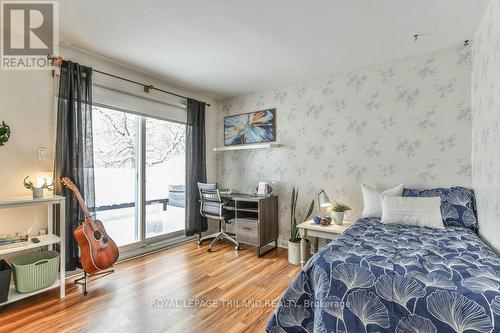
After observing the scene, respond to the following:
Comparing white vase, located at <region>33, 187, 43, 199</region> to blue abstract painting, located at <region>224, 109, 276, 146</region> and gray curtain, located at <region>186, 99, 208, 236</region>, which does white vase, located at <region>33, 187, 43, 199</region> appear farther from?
blue abstract painting, located at <region>224, 109, 276, 146</region>

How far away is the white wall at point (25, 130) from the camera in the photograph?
7.13 ft

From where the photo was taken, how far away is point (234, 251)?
338 cm

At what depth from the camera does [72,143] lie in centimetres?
245

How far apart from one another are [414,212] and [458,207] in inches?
15.9

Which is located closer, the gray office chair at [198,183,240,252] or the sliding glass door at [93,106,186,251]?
the sliding glass door at [93,106,186,251]

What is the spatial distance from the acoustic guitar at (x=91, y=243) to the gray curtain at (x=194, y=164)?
1.42 meters

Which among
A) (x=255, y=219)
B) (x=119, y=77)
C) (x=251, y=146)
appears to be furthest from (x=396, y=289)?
(x=119, y=77)

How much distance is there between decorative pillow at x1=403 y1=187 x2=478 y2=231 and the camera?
2186 millimetres

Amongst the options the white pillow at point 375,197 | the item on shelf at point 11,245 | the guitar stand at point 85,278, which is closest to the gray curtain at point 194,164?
the guitar stand at point 85,278

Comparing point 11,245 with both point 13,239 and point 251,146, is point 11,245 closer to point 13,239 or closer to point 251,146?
point 13,239

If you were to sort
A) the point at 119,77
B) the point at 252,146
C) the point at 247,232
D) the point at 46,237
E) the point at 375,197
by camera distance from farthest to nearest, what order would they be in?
the point at 252,146 < the point at 247,232 < the point at 119,77 < the point at 375,197 < the point at 46,237

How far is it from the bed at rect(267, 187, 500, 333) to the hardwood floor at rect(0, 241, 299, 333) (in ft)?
1.89

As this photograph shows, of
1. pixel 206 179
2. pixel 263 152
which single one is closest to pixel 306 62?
pixel 263 152

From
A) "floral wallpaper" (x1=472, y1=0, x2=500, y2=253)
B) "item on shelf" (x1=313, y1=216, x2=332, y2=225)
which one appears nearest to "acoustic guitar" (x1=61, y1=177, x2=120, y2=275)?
"item on shelf" (x1=313, y1=216, x2=332, y2=225)
